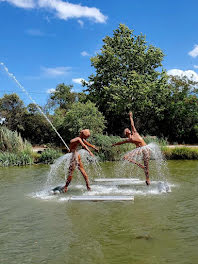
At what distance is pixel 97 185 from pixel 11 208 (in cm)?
388

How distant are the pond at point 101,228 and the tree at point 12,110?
1022 inches

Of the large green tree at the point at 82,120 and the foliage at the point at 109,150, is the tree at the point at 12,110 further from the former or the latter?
the foliage at the point at 109,150

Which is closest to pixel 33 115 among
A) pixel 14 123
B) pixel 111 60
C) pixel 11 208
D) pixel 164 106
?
pixel 14 123

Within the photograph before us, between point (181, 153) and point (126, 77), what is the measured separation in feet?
47.8

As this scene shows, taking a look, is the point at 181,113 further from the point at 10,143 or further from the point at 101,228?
the point at 101,228

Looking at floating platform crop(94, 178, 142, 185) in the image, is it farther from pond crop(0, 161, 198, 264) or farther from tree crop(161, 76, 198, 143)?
tree crop(161, 76, 198, 143)

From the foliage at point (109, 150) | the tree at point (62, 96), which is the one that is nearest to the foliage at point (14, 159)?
the foliage at point (109, 150)

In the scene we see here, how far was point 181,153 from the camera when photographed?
66.1 feet

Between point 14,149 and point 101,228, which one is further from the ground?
point 14,149

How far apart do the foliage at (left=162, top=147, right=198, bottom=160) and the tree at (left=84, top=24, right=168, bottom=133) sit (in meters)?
11.0

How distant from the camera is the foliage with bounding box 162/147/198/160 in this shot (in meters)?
20.0

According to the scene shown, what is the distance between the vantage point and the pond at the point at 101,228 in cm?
539

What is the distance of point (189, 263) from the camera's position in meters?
4.99

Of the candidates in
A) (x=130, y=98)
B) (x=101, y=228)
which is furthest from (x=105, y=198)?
(x=130, y=98)
